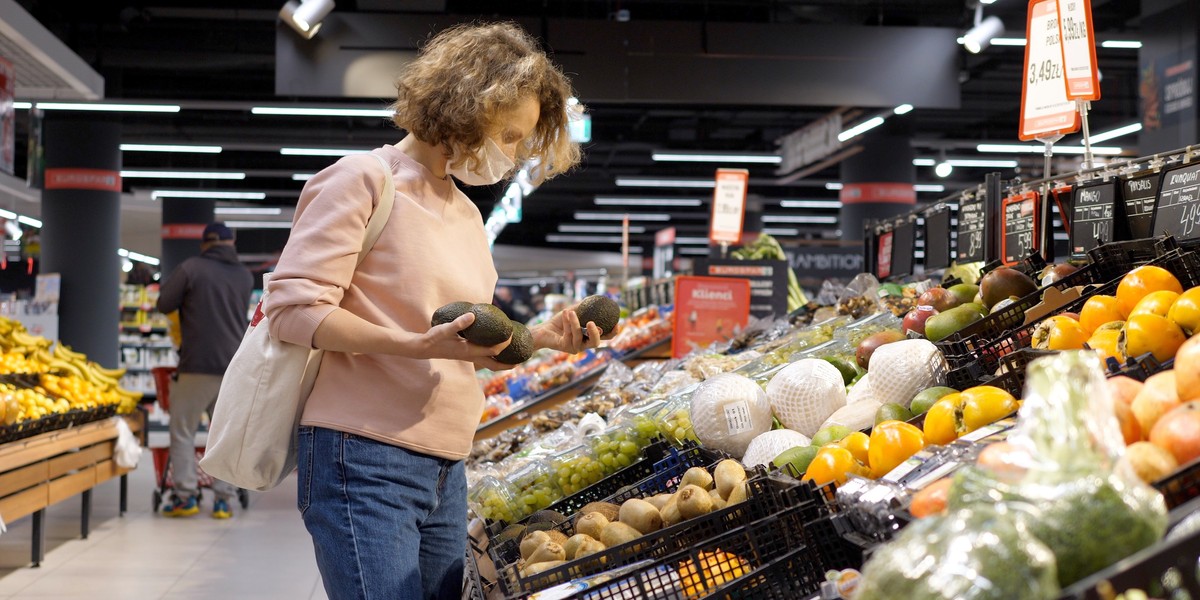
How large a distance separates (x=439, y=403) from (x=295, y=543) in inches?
173

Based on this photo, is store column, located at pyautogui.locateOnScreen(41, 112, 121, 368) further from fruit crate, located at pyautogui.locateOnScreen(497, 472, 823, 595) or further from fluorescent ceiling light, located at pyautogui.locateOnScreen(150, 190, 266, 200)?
fruit crate, located at pyautogui.locateOnScreen(497, 472, 823, 595)

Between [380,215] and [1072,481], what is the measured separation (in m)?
1.17

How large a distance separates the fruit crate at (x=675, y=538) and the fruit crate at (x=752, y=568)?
0.12 ft

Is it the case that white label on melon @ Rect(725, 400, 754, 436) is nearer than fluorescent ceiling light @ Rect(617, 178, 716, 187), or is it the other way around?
white label on melon @ Rect(725, 400, 754, 436)

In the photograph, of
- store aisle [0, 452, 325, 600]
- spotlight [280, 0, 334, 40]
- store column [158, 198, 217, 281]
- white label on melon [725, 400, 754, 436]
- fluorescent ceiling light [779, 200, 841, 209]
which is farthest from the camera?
fluorescent ceiling light [779, 200, 841, 209]

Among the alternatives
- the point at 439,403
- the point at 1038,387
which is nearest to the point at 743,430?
the point at 439,403

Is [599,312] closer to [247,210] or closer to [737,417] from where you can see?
[737,417]

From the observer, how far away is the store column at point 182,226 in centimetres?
1827

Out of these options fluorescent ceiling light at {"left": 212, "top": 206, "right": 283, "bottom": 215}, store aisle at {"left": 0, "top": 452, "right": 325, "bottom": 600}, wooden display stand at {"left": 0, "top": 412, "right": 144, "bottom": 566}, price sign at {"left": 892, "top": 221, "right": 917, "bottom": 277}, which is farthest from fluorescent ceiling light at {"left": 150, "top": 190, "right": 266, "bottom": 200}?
price sign at {"left": 892, "top": 221, "right": 917, "bottom": 277}

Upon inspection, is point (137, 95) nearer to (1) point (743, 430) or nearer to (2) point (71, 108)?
(2) point (71, 108)

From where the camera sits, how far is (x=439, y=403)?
183 cm

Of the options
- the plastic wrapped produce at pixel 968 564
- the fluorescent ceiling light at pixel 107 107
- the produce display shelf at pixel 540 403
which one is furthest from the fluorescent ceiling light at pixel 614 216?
the plastic wrapped produce at pixel 968 564

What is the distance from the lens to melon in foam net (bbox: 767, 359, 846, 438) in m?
2.73

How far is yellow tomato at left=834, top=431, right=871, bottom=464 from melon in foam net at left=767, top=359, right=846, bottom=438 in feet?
2.04
